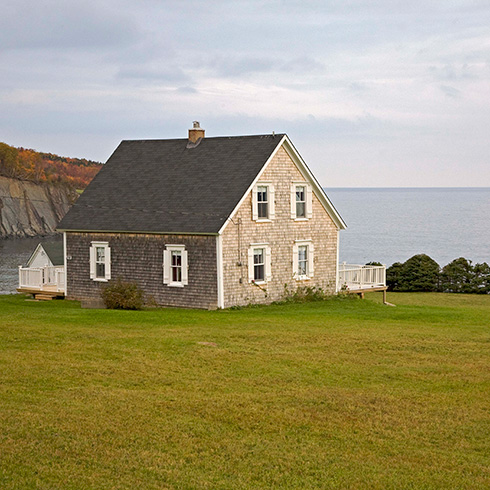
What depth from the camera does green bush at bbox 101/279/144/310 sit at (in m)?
28.4

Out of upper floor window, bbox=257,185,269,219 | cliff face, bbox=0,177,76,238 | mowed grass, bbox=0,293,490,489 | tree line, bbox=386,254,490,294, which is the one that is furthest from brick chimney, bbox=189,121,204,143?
cliff face, bbox=0,177,76,238

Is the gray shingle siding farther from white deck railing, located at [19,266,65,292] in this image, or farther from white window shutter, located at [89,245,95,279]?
white deck railing, located at [19,266,65,292]

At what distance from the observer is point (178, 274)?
29.9 m

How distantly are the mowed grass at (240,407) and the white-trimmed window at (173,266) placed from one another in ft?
24.1

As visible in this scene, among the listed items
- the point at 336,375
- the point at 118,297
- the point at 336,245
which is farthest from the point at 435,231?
the point at 336,375

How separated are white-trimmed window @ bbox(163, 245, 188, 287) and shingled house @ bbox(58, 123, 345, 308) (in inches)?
1.6

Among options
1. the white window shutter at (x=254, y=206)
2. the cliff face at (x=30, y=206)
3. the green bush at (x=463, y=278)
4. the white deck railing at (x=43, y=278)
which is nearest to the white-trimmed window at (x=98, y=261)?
the white deck railing at (x=43, y=278)

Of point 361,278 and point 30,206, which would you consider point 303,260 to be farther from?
point 30,206

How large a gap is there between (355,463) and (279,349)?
27.2 ft

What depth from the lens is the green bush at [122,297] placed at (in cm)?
2844

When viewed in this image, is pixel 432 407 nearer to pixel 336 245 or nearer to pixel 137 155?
pixel 336 245

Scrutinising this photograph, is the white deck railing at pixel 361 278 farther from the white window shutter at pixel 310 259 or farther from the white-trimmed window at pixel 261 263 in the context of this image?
the white-trimmed window at pixel 261 263

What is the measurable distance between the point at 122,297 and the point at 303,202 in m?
9.22

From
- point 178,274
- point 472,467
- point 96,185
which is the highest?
point 96,185
